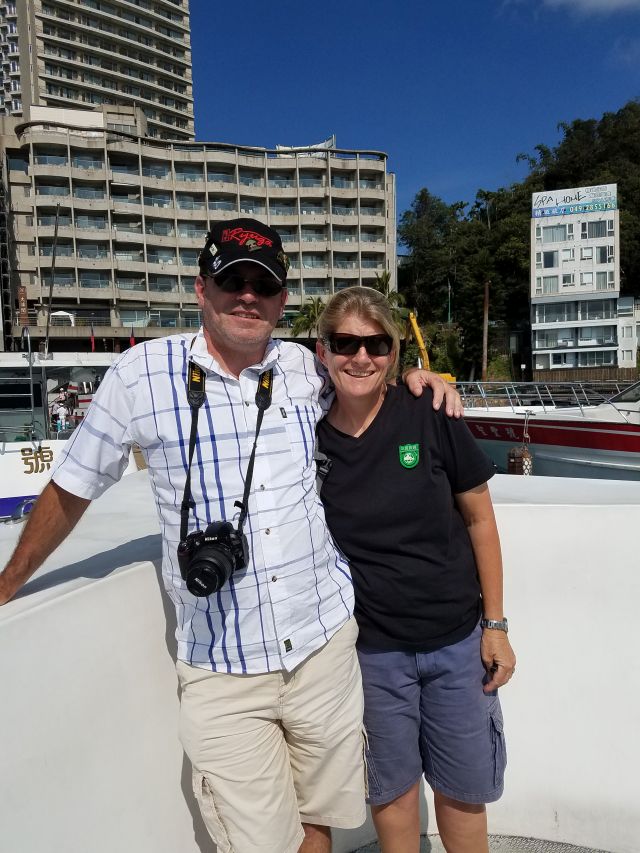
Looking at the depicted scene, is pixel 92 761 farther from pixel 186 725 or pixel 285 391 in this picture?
pixel 285 391

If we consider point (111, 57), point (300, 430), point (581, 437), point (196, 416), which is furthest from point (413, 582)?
point (111, 57)

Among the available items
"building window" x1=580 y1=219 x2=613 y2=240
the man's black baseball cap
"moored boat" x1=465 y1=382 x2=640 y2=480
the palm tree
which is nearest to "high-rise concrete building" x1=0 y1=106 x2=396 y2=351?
the palm tree

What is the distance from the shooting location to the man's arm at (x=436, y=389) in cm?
183

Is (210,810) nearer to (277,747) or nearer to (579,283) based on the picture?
(277,747)

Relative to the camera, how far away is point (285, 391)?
1.82m

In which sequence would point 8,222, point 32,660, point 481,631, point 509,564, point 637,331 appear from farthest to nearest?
point 8,222 < point 637,331 < point 509,564 < point 481,631 < point 32,660

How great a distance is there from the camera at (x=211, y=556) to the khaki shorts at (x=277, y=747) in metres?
0.29

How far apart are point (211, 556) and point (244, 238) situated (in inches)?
36.7

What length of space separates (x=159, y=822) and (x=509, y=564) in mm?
1463

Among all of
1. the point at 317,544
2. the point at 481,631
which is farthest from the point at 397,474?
the point at 481,631

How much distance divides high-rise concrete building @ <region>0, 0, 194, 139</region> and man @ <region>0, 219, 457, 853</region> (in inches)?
3048

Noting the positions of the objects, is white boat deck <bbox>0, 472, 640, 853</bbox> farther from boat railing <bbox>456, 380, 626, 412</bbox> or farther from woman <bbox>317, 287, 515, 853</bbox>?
boat railing <bbox>456, 380, 626, 412</bbox>

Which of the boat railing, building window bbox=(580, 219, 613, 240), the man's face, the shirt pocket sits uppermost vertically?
building window bbox=(580, 219, 613, 240)

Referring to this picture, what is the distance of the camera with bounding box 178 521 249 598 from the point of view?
149 centimetres
